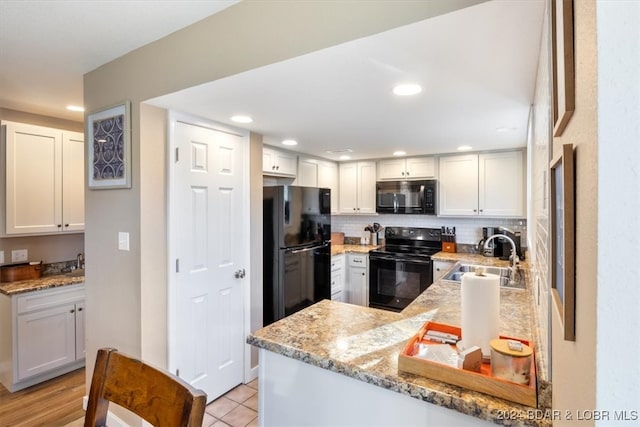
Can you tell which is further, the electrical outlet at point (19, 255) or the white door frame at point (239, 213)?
the electrical outlet at point (19, 255)

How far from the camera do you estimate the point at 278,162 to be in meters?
3.52

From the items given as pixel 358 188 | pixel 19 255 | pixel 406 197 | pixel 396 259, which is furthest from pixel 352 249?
pixel 19 255

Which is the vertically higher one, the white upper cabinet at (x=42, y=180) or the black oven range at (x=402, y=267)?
the white upper cabinet at (x=42, y=180)

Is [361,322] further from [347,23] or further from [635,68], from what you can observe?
[635,68]

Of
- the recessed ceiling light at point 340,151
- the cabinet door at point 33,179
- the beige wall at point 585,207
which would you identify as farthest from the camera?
the recessed ceiling light at point 340,151

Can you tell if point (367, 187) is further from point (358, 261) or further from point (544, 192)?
point (544, 192)

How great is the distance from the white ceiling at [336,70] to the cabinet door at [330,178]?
1.65 meters

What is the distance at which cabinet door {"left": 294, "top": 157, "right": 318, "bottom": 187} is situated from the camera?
3904 mm

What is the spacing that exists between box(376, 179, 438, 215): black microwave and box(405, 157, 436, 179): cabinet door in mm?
123

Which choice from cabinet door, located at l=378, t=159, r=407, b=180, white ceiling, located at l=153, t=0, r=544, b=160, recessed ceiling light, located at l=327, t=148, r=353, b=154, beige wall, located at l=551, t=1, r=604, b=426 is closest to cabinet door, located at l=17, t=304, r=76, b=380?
white ceiling, located at l=153, t=0, r=544, b=160

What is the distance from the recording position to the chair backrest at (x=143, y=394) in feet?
2.65

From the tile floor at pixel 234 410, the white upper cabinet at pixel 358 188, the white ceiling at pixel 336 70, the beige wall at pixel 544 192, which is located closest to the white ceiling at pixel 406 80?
the white ceiling at pixel 336 70

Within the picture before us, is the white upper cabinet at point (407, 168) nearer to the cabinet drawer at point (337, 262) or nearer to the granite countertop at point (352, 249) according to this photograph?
the granite countertop at point (352, 249)

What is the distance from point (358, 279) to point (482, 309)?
3.19 metres
